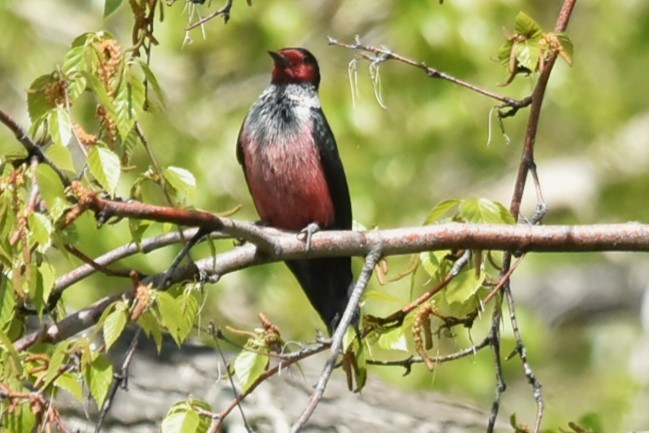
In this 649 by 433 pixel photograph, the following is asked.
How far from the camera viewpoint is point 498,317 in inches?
148

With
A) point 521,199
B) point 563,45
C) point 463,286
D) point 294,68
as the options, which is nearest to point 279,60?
point 294,68

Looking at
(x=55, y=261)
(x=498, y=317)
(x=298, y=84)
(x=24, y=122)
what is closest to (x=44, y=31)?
(x=24, y=122)

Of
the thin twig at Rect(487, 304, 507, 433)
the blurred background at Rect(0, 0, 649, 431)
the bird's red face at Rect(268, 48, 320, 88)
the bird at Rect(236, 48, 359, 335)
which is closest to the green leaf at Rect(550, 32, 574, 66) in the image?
the thin twig at Rect(487, 304, 507, 433)

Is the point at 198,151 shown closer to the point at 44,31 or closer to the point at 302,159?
the point at 44,31

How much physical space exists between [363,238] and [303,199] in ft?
5.96

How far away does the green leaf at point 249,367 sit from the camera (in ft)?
10.7

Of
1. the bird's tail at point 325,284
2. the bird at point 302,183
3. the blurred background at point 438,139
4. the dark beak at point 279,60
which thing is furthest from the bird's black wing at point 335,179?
the blurred background at point 438,139

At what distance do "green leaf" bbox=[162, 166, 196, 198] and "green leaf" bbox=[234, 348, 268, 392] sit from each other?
0.39 m

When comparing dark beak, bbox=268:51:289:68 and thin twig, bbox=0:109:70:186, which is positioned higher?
dark beak, bbox=268:51:289:68

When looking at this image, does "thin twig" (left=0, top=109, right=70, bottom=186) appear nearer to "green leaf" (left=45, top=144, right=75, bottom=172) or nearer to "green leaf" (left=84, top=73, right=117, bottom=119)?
"green leaf" (left=45, top=144, right=75, bottom=172)

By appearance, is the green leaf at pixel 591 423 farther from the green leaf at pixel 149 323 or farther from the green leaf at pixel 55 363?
the green leaf at pixel 55 363

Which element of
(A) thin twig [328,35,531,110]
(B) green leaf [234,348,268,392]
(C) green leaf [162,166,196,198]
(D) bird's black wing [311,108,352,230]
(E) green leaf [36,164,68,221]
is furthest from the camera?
(D) bird's black wing [311,108,352,230]

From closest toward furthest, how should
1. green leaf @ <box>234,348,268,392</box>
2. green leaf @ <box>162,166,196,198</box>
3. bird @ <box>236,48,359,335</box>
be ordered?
green leaf @ <box>162,166,196,198</box>
green leaf @ <box>234,348,268,392</box>
bird @ <box>236,48,359,335</box>

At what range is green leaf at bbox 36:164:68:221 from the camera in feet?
9.13
